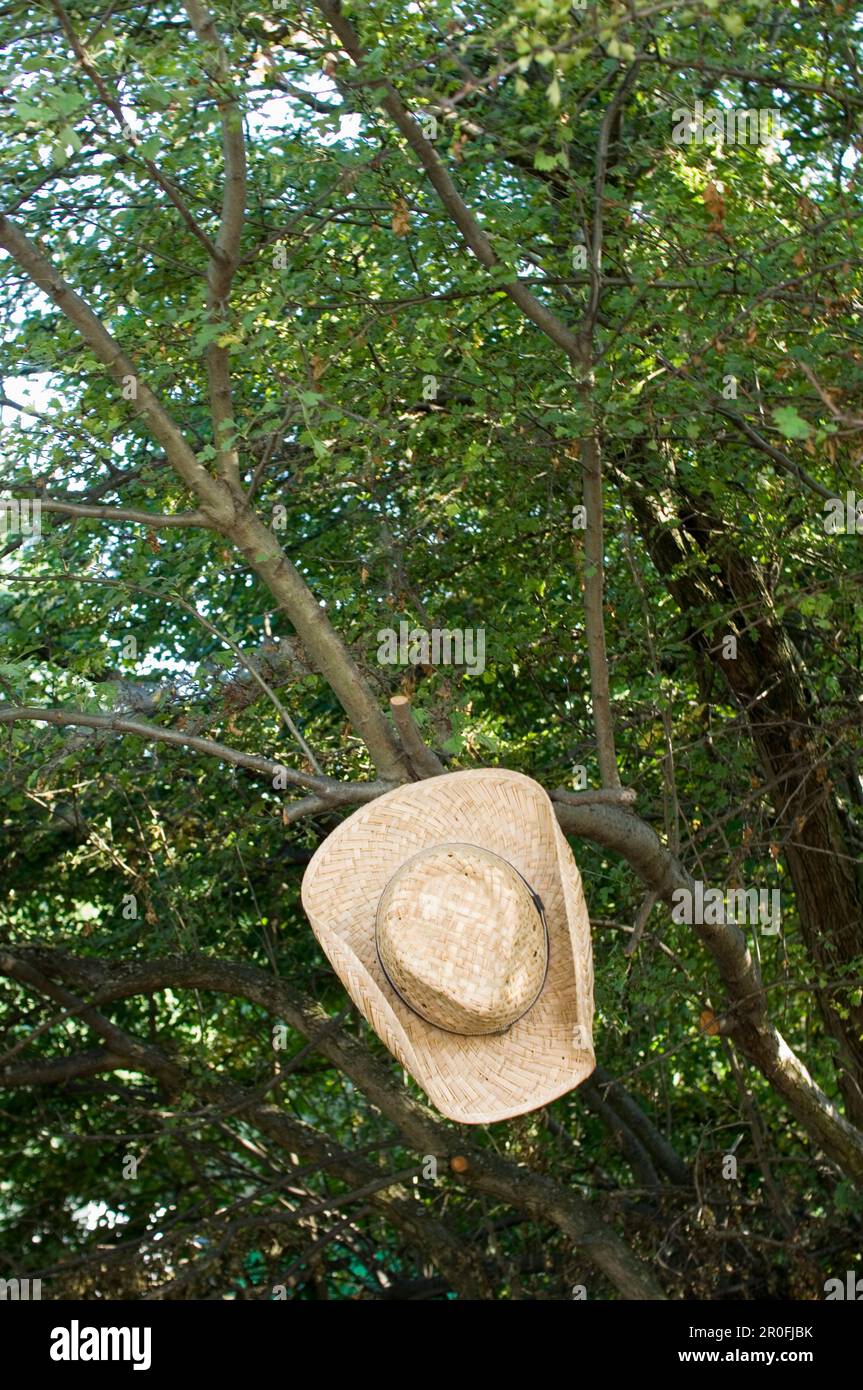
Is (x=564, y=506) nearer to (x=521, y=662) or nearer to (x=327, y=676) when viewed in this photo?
(x=521, y=662)

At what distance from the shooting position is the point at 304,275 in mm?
5016

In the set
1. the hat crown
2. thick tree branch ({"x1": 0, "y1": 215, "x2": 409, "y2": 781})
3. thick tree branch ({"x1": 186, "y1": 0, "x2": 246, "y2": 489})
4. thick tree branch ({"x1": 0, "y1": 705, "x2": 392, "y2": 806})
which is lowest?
the hat crown

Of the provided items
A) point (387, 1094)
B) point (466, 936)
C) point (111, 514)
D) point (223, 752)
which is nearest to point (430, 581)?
point (387, 1094)

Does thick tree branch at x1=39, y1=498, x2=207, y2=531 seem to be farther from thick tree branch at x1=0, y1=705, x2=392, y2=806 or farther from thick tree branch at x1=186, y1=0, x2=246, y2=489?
thick tree branch at x1=0, y1=705, x2=392, y2=806

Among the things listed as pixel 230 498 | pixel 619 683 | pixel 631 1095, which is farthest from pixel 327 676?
pixel 631 1095

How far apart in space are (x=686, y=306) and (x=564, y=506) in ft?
4.86

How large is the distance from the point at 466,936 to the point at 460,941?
0.06 ft

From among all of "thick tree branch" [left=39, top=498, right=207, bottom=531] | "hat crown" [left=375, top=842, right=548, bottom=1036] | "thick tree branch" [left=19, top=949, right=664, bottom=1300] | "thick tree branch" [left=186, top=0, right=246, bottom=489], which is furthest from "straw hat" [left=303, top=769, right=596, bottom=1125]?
"thick tree branch" [left=19, top=949, right=664, bottom=1300]

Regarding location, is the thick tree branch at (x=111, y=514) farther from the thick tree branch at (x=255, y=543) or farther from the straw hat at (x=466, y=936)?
the straw hat at (x=466, y=936)

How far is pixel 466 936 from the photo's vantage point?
141 inches

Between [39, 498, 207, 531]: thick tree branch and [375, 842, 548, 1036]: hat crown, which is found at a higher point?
[39, 498, 207, 531]: thick tree branch

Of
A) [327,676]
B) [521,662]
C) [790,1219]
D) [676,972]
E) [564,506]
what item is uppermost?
[564,506]

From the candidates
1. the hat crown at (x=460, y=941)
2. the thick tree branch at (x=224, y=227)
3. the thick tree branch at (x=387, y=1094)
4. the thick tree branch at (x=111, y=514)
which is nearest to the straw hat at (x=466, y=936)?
the hat crown at (x=460, y=941)

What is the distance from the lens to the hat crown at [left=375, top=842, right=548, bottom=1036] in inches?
141
